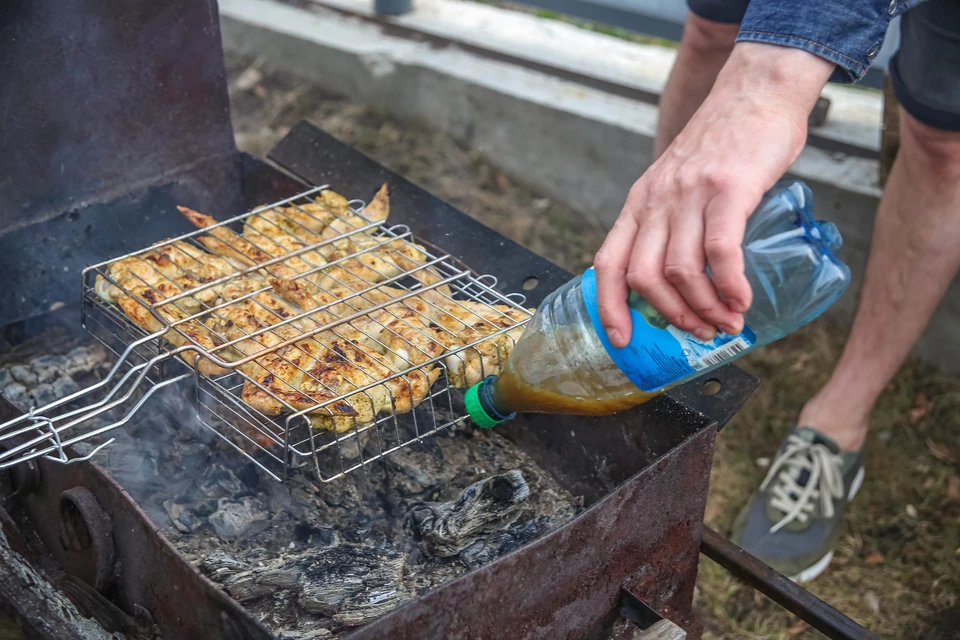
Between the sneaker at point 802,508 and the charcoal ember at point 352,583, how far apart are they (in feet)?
5.38

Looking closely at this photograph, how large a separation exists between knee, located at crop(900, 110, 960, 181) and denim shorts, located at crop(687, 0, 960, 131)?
32 millimetres

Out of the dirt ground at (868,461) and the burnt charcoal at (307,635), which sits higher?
the burnt charcoal at (307,635)

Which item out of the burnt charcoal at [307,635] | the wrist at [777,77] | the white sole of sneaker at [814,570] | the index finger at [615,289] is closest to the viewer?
the index finger at [615,289]

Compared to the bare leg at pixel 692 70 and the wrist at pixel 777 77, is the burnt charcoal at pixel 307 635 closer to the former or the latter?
the wrist at pixel 777 77

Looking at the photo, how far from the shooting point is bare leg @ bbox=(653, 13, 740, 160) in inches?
128

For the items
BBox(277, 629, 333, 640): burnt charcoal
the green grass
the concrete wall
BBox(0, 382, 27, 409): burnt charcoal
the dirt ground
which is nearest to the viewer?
BBox(277, 629, 333, 640): burnt charcoal

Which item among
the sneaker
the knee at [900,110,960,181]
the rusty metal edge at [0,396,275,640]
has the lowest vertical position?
the sneaker

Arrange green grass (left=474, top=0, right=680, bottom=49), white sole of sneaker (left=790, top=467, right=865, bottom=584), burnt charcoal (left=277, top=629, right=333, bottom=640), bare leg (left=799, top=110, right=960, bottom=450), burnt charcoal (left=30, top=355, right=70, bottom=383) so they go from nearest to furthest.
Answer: burnt charcoal (left=277, top=629, right=333, bottom=640) < burnt charcoal (left=30, top=355, right=70, bottom=383) < bare leg (left=799, top=110, right=960, bottom=450) < white sole of sneaker (left=790, top=467, right=865, bottom=584) < green grass (left=474, top=0, right=680, bottom=49)

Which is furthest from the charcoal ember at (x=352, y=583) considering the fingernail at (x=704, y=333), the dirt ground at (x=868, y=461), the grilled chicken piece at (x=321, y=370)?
the dirt ground at (x=868, y=461)

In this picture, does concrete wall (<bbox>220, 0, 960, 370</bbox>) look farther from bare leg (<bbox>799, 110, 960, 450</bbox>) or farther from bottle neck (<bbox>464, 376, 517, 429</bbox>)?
bottle neck (<bbox>464, 376, 517, 429</bbox>)

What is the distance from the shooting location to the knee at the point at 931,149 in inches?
106

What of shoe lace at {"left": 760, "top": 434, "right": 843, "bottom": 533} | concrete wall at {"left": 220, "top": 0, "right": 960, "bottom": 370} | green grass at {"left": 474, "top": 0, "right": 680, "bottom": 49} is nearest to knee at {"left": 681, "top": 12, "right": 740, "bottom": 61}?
concrete wall at {"left": 220, "top": 0, "right": 960, "bottom": 370}

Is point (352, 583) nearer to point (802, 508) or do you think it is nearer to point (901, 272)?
point (802, 508)

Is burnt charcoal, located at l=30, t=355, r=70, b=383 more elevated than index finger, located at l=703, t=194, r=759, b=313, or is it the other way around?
index finger, located at l=703, t=194, r=759, b=313
